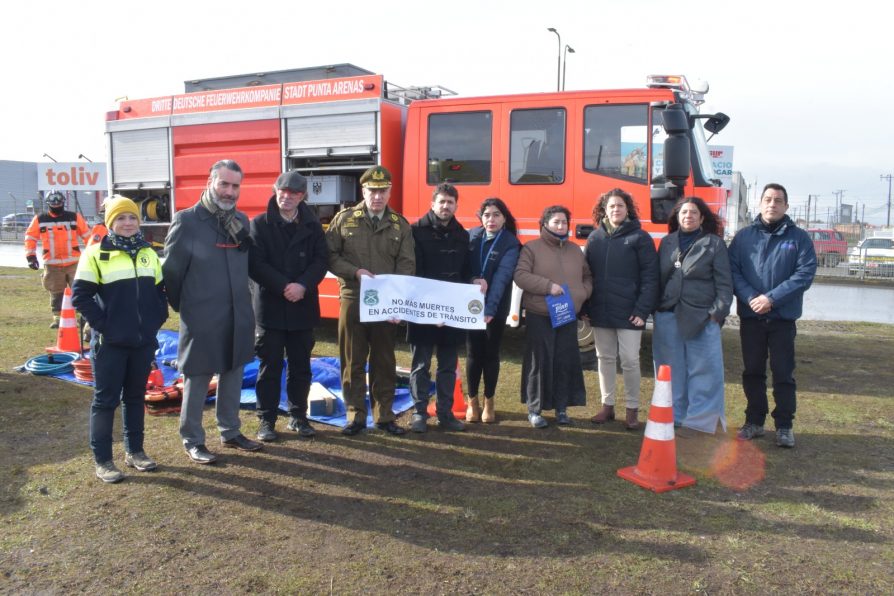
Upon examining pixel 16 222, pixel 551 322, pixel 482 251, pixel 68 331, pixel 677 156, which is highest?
pixel 16 222

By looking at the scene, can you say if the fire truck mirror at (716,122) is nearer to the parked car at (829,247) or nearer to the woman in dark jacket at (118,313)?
the woman in dark jacket at (118,313)

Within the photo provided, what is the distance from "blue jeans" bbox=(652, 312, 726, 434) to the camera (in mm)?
5191

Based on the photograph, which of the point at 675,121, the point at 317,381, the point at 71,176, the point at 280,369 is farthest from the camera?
the point at 71,176

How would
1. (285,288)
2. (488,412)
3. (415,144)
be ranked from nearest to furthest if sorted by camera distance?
(285,288)
(488,412)
(415,144)

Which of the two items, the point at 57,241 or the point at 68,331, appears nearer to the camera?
the point at 68,331

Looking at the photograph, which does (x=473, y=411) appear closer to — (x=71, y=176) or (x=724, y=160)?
(x=724, y=160)

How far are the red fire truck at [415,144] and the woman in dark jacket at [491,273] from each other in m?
1.77

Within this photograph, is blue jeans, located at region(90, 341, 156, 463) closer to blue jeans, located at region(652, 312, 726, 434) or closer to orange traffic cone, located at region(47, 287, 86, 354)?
orange traffic cone, located at region(47, 287, 86, 354)

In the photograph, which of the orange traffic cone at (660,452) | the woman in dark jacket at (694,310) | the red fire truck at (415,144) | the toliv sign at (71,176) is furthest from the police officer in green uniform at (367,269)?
the toliv sign at (71,176)

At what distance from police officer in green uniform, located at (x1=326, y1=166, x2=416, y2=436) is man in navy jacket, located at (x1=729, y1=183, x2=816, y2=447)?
2.52 m

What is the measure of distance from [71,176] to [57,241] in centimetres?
3687

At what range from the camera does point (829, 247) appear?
27453 millimetres

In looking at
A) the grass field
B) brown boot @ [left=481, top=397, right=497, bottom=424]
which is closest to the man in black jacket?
the grass field

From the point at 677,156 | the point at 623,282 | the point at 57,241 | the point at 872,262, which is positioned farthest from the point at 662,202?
the point at 872,262
